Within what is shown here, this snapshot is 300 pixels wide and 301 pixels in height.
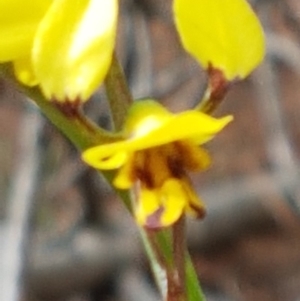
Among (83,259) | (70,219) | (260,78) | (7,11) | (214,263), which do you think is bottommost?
(214,263)

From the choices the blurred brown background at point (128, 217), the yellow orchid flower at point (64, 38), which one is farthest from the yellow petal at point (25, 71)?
the blurred brown background at point (128, 217)

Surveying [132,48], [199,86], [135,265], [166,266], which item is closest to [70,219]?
[135,265]

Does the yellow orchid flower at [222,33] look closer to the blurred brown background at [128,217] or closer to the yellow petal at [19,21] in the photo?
the yellow petal at [19,21]

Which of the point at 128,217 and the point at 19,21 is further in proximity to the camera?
the point at 128,217

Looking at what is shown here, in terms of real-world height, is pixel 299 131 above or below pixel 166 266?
below

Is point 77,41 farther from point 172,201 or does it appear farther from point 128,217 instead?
point 128,217

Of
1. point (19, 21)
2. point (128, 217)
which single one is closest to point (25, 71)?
point (19, 21)

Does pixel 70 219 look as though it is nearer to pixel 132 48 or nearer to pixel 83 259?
pixel 83 259
